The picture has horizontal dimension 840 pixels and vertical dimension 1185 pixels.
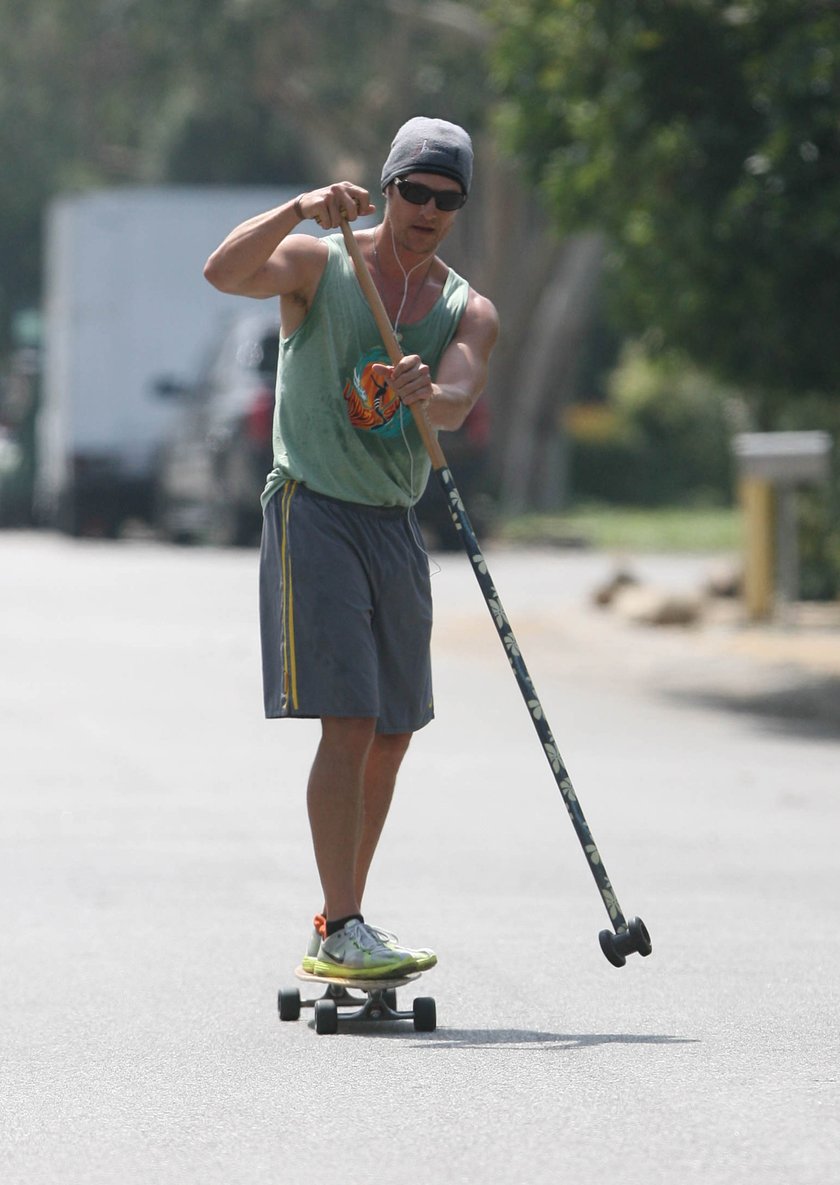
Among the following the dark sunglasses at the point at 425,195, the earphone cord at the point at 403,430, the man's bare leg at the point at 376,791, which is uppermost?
the dark sunglasses at the point at 425,195

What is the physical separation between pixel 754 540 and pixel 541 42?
5.50m

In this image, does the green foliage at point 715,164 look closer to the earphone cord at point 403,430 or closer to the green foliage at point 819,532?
the green foliage at point 819,532

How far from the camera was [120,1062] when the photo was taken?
17.8ft

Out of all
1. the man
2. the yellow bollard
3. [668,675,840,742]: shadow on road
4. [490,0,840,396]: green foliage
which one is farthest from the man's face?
the yellow bollard

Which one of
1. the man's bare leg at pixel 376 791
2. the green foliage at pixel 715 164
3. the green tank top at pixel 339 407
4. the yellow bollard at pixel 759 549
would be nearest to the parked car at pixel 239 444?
the yellow bollard at pixel 759 549

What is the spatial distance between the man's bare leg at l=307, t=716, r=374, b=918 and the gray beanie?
1235 mm

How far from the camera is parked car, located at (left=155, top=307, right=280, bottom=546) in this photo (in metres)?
22.9

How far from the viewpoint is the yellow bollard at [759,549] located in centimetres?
1812

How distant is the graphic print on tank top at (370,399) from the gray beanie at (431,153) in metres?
0.40

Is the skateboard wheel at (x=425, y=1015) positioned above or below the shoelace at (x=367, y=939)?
below

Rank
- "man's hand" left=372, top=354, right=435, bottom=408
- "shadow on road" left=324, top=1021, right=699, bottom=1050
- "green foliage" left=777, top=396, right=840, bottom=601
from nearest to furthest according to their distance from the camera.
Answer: "shadow on road" left=324, top=1021, right=699, bottom=1050 → "man's hand" left=372, top=354, right=435, bottom=408 → "green foliage" left=777, top=396, right=840, bottom=601

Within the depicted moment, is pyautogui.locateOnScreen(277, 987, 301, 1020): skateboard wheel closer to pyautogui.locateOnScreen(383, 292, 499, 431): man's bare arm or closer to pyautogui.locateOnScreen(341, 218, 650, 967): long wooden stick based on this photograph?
pyautogui.locateOnScreen(341, 218, 650, 967): long wooden stick

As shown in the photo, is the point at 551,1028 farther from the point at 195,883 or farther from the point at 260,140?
the point at 260,140

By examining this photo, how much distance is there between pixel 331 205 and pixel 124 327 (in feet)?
71.4
